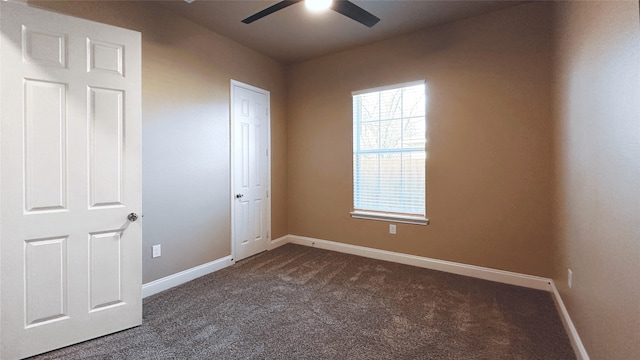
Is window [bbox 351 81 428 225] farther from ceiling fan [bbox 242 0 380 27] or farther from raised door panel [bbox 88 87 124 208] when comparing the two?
raised door panel [bbox 88 87 124 208]

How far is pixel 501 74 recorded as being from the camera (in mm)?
2855

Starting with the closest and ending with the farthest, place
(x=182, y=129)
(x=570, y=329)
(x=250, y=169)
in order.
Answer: (x=570, y=329) → (x=182, y=129) → (x=250, y=169)

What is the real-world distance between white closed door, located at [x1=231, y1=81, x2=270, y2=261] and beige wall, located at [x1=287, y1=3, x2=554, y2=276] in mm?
1055

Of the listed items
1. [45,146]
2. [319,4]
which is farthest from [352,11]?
[45,146]

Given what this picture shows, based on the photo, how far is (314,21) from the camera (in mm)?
3035

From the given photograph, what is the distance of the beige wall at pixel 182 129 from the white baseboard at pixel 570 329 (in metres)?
3.30

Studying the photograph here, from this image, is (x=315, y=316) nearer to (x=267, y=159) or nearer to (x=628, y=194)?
(x=628, y=194)

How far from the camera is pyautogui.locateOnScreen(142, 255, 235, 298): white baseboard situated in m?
2.65

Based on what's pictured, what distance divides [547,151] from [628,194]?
179cm

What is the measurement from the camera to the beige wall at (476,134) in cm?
271

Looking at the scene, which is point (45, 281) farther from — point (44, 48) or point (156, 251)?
point (44, 48)

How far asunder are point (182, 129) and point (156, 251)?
1278 mm

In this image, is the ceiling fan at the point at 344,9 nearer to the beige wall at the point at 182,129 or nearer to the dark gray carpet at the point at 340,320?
the beige wall at the point at 182,129

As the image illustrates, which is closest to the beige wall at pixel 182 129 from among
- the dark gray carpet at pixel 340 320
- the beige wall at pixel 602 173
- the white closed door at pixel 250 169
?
the white closed door at pixel 250 169
